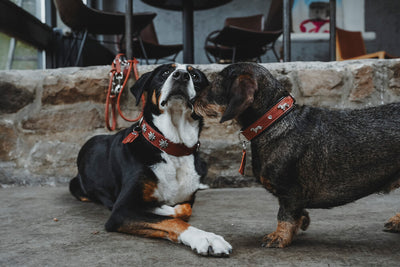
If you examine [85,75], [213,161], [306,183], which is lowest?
[213,161]

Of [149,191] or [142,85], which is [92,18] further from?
[149,191]

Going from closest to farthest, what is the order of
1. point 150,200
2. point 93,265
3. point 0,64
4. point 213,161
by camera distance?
point 93,265 < point 150,200 < point 213,161 < point 0,64

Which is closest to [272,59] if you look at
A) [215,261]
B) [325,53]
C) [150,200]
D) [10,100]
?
[325,53]

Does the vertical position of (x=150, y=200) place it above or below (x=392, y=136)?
below

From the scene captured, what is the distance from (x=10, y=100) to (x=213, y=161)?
190 cm

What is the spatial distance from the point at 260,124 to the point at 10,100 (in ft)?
8.54

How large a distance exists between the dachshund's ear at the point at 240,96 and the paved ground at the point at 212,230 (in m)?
0.57

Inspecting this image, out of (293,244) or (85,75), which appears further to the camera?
(85,75)

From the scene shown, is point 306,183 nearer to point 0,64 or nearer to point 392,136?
point 392,136

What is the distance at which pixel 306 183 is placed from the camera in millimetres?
1526

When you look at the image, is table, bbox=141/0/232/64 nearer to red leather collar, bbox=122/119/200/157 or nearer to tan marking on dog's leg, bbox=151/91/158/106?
tan marking on dog's leg, bbox=151/91/158/106

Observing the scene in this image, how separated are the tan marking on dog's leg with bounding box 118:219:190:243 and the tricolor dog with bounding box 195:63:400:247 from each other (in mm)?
405

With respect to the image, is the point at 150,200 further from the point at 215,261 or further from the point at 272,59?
the point at 272,59

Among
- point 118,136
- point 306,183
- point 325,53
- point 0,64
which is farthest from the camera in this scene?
point 325,53
